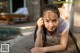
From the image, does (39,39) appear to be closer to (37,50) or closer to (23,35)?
(37,50)

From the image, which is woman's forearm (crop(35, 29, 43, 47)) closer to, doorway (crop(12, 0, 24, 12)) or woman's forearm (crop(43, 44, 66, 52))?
woman's forearm (crop(43, 44, 66, 52))

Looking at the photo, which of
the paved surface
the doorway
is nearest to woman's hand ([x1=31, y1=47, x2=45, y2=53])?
the paved surface

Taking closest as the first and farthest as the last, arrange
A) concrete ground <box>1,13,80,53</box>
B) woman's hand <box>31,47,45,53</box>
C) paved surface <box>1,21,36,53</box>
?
woman's hand <box>31,47,45,53</box> < concrete ground <box>1,13,80,53</box> < paved surface <box>1,21,36,53</box>

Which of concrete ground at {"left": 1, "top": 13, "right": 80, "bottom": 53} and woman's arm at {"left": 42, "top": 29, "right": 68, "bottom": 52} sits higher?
woman's arm at {"left": 42, "top": 29, "right": 68, "bottom": 52}

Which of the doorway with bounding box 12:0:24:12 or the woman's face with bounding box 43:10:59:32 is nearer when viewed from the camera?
the woman's face with bounding box 43:10:59:32

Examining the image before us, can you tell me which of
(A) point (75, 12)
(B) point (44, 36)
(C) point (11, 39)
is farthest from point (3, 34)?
(B) point (44, 36)

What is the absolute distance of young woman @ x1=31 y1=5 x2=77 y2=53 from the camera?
152 centimetres

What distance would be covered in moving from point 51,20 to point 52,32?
0.09 metres

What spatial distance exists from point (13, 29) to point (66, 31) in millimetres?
1428

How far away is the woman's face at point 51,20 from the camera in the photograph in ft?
4.94

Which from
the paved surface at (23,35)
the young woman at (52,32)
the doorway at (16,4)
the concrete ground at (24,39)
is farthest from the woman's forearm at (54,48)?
the doorway at (16,4)

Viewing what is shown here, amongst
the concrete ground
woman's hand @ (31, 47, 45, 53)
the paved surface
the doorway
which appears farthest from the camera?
the doorway

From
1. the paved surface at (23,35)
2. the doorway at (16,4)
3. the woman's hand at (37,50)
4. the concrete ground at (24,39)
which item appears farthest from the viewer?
the doorway at (16,4)

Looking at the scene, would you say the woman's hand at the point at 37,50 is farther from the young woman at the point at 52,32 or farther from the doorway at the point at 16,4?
the doorway at the point at 16,4
